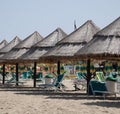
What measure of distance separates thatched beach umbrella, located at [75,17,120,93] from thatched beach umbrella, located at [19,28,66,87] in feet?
16.6

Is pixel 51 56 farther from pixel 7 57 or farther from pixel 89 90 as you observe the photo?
pixel 7 57

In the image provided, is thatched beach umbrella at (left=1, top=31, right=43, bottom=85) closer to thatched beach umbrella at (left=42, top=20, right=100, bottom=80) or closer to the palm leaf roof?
the palm leaf roof

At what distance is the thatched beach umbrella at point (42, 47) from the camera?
20.7 metres

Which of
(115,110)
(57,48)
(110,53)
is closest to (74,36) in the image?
(57,48)

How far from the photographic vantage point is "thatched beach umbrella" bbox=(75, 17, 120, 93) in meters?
14.5

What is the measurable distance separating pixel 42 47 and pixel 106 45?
261 inches

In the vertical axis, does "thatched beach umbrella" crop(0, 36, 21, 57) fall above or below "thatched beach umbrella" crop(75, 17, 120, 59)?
above

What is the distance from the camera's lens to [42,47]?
20891mm

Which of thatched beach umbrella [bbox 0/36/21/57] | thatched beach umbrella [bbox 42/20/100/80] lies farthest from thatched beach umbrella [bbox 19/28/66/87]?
thatched beach umbrella [bbox 0/36/21/57]

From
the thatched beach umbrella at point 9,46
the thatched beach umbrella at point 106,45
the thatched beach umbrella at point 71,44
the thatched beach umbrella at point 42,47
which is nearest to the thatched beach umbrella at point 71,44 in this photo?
the thatched beach umbrella at point 71,44

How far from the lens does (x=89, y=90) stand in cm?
1545

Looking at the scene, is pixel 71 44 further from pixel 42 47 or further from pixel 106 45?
pixel 42 47

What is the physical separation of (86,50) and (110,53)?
4.12 feet

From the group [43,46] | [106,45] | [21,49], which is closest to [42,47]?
[43,46]
